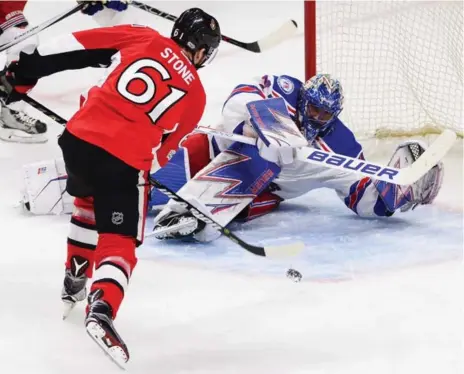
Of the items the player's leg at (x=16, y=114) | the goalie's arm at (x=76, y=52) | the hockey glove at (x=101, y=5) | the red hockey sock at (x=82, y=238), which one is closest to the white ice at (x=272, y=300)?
the red hockey sock at (x=82, y=238)

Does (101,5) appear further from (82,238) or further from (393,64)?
(82,238)

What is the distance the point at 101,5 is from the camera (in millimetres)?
4387

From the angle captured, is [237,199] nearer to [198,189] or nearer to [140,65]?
[198,189]

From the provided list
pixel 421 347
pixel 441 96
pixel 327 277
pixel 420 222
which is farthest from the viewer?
pixel 441 96

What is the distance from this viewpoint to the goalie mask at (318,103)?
340 cm

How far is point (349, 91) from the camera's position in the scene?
175 inches

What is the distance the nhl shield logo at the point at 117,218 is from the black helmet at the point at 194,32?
47cm

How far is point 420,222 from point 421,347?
3.58 ft

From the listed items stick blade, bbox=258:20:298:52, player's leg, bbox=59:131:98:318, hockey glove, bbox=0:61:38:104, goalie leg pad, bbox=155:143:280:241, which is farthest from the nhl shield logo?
stick blade, bbox=258:20:298:52

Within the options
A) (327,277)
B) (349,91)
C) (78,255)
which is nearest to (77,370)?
(78,255)

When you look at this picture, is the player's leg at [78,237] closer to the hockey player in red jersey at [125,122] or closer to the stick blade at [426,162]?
the hockey player in red jersey at [125,122]

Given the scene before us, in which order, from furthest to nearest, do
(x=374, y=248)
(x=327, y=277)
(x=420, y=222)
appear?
(x=420, y=222)
(x=374, y=248)
(x=327, y=277)

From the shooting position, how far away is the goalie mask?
340 cm

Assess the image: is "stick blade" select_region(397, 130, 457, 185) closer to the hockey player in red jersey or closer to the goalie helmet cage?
the hockey player in red jersey
